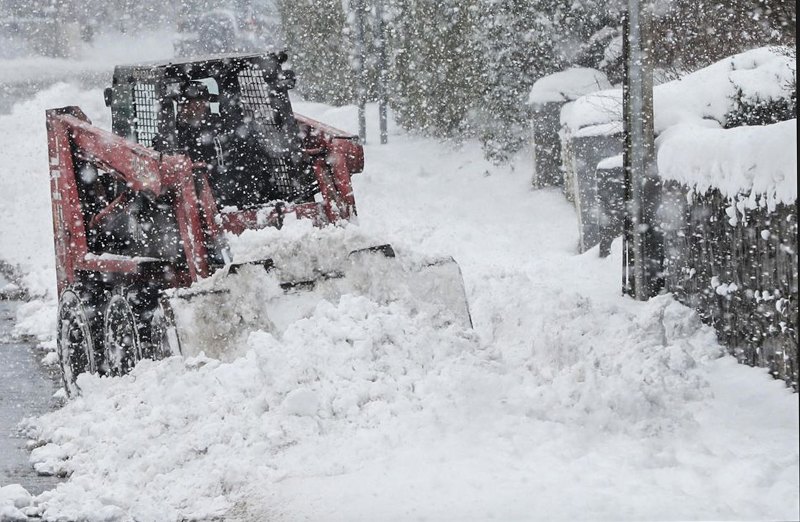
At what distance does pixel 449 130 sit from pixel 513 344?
11124mm

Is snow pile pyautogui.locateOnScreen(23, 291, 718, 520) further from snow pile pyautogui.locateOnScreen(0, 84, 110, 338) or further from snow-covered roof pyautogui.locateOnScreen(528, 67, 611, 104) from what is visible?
snow-covered roof pyautogui.locateOnScreen(528, 67, 611, 104)

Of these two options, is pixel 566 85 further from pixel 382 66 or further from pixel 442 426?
pixel 442 426

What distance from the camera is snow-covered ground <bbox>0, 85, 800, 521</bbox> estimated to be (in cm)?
514

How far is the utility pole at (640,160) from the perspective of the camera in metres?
8.61

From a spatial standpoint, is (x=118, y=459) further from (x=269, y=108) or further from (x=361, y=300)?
(x=269, y=108)

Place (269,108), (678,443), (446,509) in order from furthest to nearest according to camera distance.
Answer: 1. (269,108)
2. (678,443)
3. (446,509)

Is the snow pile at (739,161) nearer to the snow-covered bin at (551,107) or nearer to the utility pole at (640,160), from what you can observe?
the utility pole at (640,160)

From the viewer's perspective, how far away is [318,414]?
6.21 m

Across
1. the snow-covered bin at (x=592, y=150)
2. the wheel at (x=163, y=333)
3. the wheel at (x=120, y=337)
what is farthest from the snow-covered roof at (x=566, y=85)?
the wheel at (x=163, y=333)

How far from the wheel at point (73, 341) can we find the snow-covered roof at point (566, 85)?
8.06 m

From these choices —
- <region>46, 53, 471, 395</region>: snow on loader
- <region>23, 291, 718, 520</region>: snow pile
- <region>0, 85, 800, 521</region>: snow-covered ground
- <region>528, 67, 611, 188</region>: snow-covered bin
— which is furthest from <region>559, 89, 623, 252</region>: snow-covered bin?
<region>23, 291, 718, 520</region>: snow pile

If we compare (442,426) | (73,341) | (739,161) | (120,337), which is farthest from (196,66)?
(739,161)

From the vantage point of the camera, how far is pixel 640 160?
8.79 metres

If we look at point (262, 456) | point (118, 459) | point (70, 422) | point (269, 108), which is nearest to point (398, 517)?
point (262, 456)
